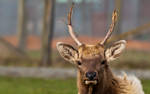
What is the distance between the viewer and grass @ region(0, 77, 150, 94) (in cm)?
1492

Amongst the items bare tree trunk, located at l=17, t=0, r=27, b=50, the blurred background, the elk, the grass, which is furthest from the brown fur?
bare tree trunk, located at l=17, t=0, r=27, b=50

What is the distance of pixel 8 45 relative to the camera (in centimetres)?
2350

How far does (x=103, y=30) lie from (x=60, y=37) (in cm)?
310

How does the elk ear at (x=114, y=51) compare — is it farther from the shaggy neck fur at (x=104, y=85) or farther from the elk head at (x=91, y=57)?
the shaggy neck fur at (x=104, y=85)

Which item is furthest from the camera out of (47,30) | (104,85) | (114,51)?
(47,30)

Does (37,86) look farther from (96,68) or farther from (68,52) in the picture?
(96,68)

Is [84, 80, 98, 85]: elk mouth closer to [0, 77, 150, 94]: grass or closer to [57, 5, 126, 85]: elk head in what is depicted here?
[57, 5, 126, 85]: elk head

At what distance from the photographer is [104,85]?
7.64 meters

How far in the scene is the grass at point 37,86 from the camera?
14.9 m

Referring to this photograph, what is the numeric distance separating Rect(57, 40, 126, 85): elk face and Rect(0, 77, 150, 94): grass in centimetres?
658

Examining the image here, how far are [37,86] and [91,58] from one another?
919cm

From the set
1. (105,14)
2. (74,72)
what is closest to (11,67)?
(74,72)

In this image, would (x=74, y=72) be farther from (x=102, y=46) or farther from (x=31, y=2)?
(x=31, y=2)

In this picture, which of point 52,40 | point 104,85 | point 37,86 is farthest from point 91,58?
point 52,40
